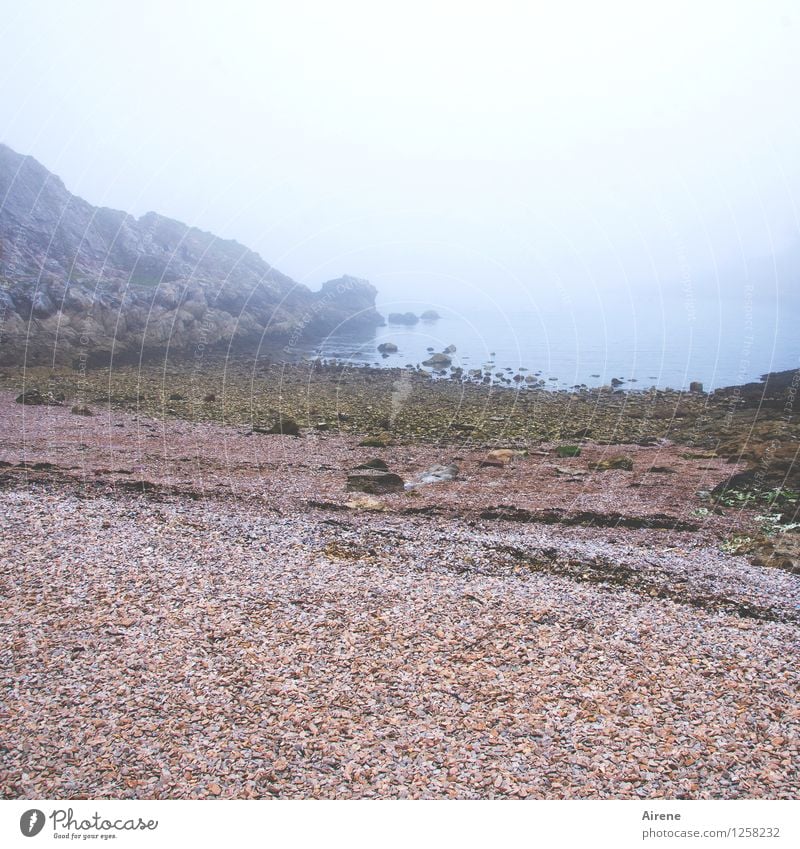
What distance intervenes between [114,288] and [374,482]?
50632 millimetres

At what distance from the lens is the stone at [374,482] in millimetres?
15341

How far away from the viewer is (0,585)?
8.22 metres

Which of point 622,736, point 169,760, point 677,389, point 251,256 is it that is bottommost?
point 169,760

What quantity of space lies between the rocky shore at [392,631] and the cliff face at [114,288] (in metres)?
33.9

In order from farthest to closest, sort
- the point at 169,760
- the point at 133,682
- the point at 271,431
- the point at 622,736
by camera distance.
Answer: the point at 271,431, the point at 133,682, the point at 622,736, the point at 169,760

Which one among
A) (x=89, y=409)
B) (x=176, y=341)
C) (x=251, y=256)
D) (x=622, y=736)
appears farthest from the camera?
(x=251, y=256)

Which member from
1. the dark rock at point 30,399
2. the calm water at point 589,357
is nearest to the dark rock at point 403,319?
the calm water at point 589,357

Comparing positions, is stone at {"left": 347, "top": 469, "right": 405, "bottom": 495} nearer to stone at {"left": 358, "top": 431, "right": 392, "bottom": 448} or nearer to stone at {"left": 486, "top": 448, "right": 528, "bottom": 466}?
stone at {"left": 486, "top": 448, "right": 528, "bottom": 466}

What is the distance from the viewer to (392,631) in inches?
295

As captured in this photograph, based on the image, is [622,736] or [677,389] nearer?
[622,736]

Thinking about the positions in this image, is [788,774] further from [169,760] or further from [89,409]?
[89,409]

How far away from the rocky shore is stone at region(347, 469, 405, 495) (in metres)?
0.12

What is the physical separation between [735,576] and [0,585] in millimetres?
12787

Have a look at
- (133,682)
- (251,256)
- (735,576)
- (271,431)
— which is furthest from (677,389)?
(251,256)
